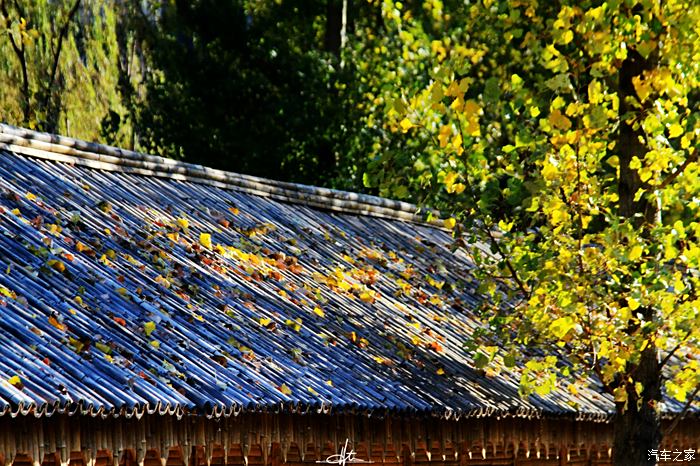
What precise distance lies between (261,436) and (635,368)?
9.82 ft

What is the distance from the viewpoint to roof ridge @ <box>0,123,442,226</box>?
871cm

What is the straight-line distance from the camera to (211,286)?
8.23m

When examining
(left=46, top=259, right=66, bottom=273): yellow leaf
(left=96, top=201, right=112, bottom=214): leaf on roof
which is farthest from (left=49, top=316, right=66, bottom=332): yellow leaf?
(left=96, top=201, right=112, bottom=214): leaf on roof

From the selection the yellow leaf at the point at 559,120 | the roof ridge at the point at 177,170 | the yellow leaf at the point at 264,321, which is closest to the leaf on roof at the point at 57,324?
the yellow leaf at the point at 264,321

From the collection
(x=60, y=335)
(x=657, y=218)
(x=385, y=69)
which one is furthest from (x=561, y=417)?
(x=385, y=69)

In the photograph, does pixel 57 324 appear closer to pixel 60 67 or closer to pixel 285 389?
pixel 285 389

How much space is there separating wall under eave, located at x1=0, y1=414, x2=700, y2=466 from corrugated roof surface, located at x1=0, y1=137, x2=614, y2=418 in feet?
0.47

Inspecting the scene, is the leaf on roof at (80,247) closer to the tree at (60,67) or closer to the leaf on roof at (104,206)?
the leaf on roof at (104,206)

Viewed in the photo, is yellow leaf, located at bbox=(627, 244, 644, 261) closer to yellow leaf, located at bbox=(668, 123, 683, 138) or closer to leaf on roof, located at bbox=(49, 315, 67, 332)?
yellow leaf, located at bbox=(668, 123, 683, 138)

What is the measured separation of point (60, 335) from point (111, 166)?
11.2ft

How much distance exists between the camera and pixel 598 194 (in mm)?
8406

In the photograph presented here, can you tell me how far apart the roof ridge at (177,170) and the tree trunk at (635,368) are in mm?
1376

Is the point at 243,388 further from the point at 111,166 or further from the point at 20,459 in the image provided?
the point at 111,166

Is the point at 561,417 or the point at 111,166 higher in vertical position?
the point at 111,166
